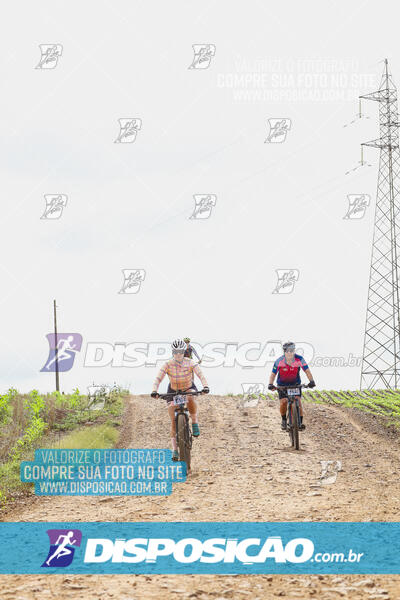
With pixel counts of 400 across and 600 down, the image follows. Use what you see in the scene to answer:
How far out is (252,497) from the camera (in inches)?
399

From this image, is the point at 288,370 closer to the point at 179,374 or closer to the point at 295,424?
the point at 295,424

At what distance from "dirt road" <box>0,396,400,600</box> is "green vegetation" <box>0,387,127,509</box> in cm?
102

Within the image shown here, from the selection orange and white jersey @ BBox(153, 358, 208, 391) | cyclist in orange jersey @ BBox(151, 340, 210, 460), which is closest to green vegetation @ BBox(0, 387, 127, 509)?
cyclist in orange jersey @ BBox(151, 340, 210, 460)

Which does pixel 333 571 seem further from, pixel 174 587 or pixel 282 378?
pixel 282 378

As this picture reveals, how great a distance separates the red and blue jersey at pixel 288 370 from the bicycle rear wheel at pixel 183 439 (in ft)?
12.3

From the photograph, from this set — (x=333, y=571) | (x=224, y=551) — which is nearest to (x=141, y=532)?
(x=224, y=551)

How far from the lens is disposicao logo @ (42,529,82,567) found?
692 centimetres

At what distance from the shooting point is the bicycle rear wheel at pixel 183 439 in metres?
12.5

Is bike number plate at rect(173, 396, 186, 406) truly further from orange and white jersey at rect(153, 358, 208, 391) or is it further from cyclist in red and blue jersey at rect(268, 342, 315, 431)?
cyclist in red and blue jersey at rect(268, 342, 315, 431)

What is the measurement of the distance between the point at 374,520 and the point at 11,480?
8.17 meters

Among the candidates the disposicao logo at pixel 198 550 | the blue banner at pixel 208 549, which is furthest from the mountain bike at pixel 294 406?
the disposicao logo at pixel 198 550

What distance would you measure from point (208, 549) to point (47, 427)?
14.0 meters

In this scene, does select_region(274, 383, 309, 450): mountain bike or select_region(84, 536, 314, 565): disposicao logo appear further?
select_region(274, 383, 309, 450): mountain bike

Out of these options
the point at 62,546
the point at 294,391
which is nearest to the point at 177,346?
the point at 294,391
